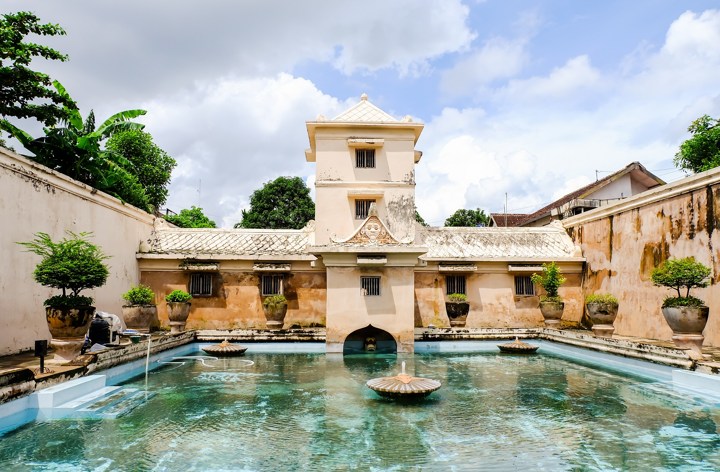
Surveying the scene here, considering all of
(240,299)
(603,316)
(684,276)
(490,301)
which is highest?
(684,276)

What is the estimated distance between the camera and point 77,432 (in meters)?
5.68

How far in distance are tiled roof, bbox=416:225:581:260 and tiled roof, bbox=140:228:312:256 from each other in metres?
4.53

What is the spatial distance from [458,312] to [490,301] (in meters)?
1.71

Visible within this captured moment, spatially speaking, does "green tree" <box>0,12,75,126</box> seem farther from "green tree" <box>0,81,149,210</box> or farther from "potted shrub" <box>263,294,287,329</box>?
"potted shrub" <box>263,294,287,329</box>

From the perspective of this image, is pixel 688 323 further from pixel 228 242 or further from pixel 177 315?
pixel 228 242

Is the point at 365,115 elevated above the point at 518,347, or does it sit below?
above

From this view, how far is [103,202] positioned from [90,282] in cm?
635

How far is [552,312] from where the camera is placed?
14109mm

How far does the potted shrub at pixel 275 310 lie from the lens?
1372 cm

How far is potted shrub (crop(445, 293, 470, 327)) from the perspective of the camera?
14641 mm

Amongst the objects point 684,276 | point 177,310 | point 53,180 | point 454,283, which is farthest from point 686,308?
point 53,180

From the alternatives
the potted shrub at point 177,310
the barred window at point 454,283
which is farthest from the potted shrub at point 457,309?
the potted shrub at point 177,310

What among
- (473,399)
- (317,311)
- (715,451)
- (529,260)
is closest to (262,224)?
(317,311)

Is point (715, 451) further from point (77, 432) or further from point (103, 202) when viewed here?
point (103, 202)
